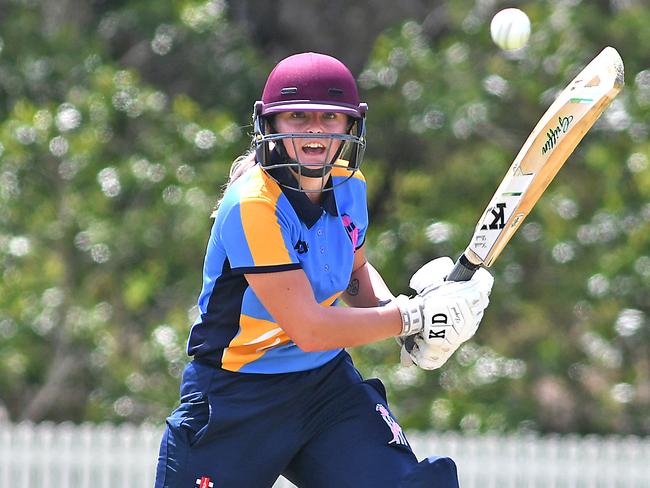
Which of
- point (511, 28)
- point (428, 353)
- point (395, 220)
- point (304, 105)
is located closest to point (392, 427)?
point (428, 353)

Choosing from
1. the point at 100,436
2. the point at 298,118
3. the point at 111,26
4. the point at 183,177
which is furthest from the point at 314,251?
the point at 111,26

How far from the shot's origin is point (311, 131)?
321cm

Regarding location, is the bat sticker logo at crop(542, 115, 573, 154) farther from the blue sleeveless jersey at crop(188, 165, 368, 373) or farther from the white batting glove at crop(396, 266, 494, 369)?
the blue sleeveless jersey at crop(188, 165, 368, 373)

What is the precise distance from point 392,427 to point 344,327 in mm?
305

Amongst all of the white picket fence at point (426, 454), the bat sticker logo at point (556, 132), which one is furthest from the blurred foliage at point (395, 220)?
the bat sticker logo at point (556, 132)

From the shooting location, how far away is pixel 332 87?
321 cm

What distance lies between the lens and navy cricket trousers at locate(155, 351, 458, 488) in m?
3.18

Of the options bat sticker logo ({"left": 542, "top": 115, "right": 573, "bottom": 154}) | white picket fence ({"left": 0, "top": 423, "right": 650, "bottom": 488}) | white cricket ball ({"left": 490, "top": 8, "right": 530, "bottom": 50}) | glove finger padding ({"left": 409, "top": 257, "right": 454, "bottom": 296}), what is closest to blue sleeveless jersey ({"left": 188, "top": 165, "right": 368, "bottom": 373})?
glove finger padding ({"left": 409, "top": 257, "right": 454, "bottom": 296})

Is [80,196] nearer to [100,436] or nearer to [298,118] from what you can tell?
[100,436]

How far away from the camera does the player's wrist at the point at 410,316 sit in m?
3.25

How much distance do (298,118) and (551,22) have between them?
5163 mm

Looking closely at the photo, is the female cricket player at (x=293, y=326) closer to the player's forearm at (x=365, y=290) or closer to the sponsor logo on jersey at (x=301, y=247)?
the sponsor logo on jersey at (x=301, y=247)

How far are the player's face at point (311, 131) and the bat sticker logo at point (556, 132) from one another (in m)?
0.56

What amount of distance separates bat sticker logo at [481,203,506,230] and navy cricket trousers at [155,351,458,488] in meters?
0.57
